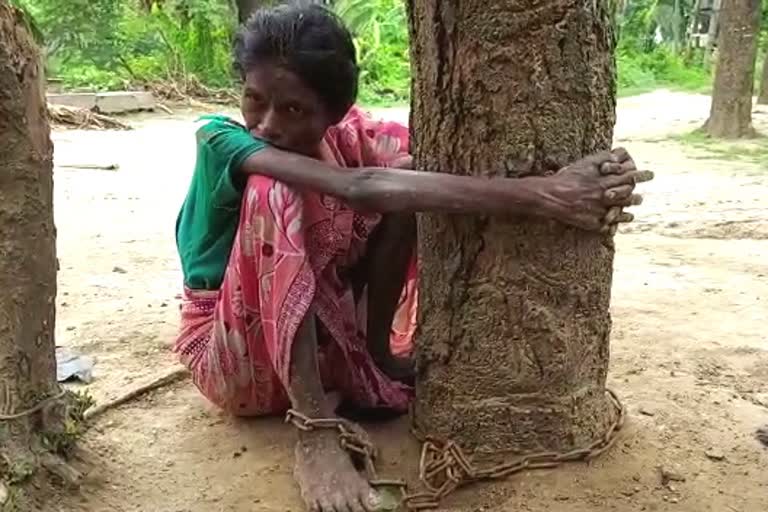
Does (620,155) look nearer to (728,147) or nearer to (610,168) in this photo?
(610,168)

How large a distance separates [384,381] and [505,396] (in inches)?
13.6

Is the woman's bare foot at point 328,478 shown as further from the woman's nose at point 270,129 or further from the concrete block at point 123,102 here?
the concrete block at point 123,102

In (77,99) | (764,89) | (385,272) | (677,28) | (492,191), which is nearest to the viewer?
(492,191)

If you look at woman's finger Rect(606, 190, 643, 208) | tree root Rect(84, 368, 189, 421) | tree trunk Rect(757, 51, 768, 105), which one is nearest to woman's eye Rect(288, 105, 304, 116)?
woman's finger Rect(606, 190, 643, 208)

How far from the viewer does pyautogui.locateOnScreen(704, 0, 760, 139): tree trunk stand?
883cm

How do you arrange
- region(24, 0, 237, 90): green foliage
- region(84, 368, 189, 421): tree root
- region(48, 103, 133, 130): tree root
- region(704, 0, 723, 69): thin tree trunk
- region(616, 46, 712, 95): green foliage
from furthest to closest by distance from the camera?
region(704, 0, 723, 69): thin tree trunk < region(616, 46, 712, 95): green foliage < region(24, 0, 237, 90): green foliage < region(48, 103, 133, 130): tree root < region(84, 368, 189, 421): tree root

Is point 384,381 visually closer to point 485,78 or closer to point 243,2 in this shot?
point 485,78

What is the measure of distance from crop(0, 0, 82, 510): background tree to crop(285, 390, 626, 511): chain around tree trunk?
1.60 feet

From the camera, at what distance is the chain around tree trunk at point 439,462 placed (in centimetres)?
188

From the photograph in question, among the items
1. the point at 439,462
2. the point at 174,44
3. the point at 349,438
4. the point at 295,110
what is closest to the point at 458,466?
the point at 439,462

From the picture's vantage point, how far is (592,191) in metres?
1.79

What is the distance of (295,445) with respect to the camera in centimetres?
209

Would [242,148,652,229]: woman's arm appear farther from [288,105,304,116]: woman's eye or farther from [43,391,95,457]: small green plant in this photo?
[43,391,95,457]: small green plant

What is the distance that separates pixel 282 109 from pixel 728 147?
23.4 ft
